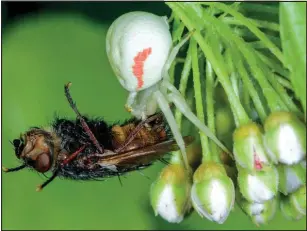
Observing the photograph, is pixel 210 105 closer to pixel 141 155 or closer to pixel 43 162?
pixel 141 155

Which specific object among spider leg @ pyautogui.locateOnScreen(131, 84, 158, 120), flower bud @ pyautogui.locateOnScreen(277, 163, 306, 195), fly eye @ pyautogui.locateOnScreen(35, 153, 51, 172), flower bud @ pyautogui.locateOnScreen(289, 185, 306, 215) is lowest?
flower bud @ pyautogui.locateOnScreen(289, 185, 306, 215)

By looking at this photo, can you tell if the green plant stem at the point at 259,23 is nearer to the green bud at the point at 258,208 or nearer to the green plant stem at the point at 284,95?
the green plant stem at the point at 284,95

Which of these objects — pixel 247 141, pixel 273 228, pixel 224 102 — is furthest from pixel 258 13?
pixel 273 228

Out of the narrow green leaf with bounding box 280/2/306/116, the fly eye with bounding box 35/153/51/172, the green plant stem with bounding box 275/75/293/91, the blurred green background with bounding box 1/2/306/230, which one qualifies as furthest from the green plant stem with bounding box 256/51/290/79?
the blurred green background with bounding box 1/2/306/230

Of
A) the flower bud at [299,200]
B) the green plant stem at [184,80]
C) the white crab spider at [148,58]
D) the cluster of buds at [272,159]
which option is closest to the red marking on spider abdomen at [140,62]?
the white crab spider at [148,58]

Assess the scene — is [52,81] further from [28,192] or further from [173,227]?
[173,227]

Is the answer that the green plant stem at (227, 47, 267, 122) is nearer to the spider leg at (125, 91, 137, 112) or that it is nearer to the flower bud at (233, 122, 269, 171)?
the flower bud at (233, 122, 269, 171)

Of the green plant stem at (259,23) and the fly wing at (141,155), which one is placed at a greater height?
the green plant stem at (259,23)
